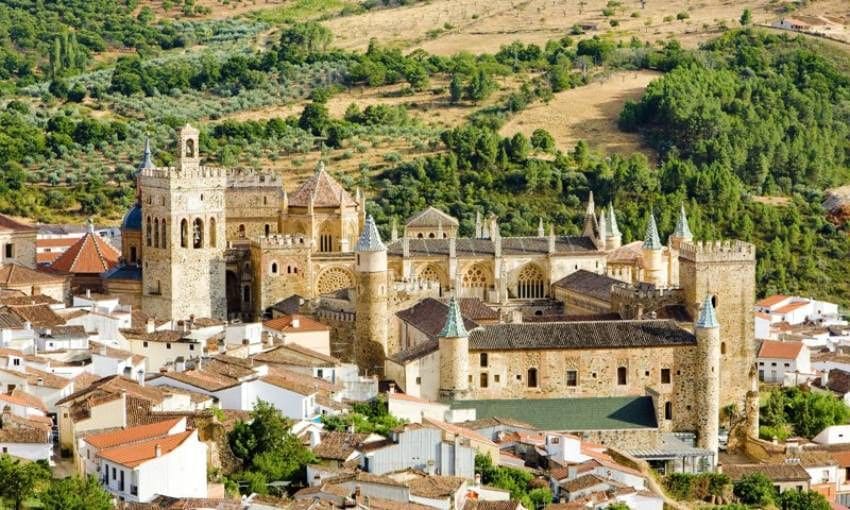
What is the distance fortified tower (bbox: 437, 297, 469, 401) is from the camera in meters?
54.1

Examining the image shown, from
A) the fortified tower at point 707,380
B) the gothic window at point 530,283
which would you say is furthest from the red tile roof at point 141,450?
the gothic window at point 530,283

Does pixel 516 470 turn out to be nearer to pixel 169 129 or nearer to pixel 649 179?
pixel 649 179

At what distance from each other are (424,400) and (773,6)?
249ft

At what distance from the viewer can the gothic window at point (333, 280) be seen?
63469mm

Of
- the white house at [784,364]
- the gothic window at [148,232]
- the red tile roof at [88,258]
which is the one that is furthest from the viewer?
the white house at [784,364]

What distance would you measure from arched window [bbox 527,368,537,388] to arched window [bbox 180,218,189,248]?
38.7ft

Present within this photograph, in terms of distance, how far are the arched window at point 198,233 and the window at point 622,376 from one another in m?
13.3

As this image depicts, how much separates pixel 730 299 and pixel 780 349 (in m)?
8.87

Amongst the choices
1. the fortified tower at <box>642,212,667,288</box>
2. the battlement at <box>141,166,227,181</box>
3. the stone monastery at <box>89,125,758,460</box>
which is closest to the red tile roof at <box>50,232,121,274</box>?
the stone monastery at <box>89,125,758,460</box>

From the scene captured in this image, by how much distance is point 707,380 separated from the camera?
2169 inches

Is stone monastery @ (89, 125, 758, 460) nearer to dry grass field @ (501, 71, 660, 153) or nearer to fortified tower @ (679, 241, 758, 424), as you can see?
fortified tower @ (679, 241, 758, 424)

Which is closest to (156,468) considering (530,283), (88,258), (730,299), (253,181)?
(730,299)

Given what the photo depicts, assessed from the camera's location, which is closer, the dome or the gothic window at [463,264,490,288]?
the dome

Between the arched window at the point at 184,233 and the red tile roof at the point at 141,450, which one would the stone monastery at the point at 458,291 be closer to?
the arched window at the point at 184,233
